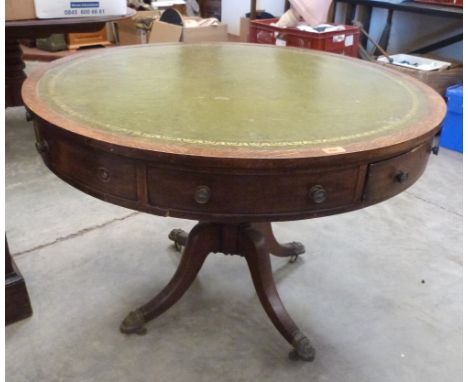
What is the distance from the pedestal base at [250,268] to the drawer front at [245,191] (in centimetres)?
48

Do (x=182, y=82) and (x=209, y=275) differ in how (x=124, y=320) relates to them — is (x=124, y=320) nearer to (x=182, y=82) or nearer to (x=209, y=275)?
(x=209, y=275)

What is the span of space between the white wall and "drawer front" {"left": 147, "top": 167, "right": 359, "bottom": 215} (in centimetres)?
352

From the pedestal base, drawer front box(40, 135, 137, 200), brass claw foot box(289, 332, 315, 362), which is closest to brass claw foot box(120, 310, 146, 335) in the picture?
the pedestal base

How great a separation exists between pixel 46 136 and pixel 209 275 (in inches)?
35.7

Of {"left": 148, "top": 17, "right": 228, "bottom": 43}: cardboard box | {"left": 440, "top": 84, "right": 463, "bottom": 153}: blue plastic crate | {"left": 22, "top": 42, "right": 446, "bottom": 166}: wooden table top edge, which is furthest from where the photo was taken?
{"left": 148, "top": 17, "right": 228, "bottom": 43}: cardboard box

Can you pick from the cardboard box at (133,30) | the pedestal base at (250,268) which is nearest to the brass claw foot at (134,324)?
the pedestal base at (250,268)

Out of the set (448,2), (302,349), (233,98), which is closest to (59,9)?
(233,98)

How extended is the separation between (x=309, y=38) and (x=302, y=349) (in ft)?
6.61

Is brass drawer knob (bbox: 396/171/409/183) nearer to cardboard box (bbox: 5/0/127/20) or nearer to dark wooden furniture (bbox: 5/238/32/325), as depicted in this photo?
dark wooden furniture (bbox: 5/238/32/325)

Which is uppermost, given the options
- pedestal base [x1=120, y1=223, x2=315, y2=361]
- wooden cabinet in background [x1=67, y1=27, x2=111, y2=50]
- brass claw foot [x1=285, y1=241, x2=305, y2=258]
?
wooden cabinet in background [x1=67, y1=27, x2=111, y2=50]

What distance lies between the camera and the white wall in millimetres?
4129

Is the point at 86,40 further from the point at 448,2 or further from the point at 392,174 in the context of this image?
the point at 392,174

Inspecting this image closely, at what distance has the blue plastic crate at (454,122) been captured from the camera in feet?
8.91

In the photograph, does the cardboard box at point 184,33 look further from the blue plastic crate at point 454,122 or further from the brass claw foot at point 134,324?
the brass claw foot at point 134,324
